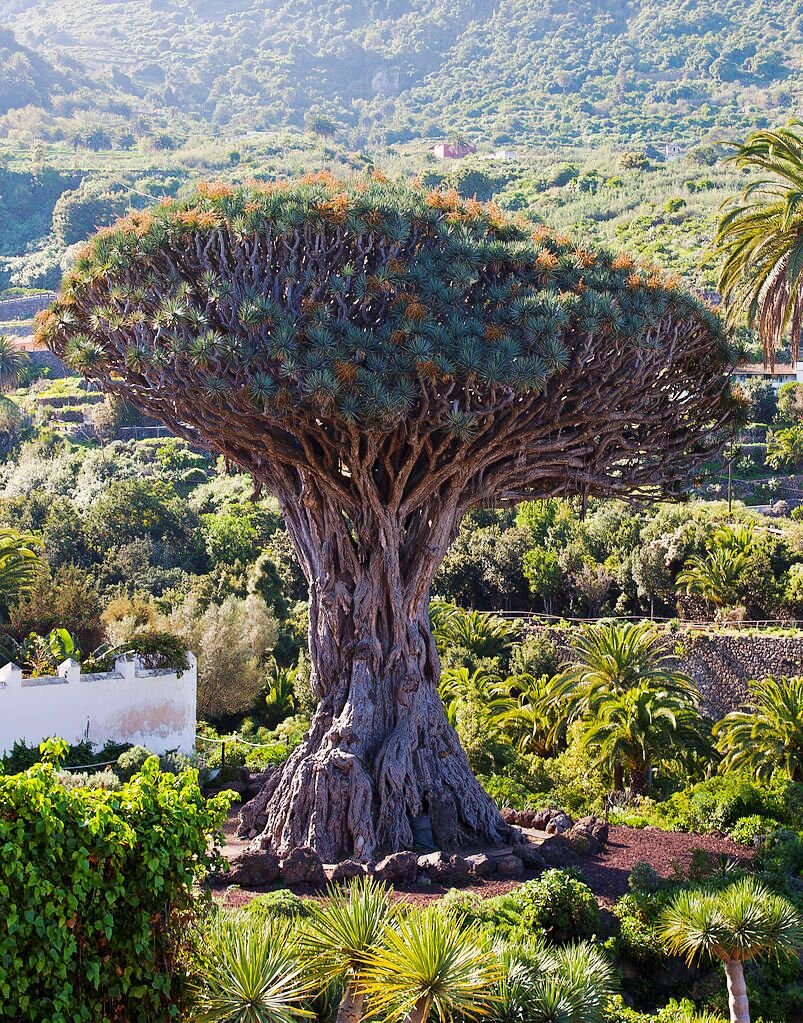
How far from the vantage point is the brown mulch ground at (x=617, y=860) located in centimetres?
1189

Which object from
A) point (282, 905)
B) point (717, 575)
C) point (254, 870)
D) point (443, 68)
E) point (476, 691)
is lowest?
point (254, 870)

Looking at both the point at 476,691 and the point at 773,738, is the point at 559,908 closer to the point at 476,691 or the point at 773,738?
the point at 773,738

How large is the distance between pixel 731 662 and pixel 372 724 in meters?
14.7

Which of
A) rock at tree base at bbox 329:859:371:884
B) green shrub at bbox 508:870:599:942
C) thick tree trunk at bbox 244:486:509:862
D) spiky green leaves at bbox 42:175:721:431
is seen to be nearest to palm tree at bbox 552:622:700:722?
thick tree trunk at bbox 244:486:509:862

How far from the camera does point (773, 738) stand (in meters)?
19.7

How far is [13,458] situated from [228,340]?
41.5 m

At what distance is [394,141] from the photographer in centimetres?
12194

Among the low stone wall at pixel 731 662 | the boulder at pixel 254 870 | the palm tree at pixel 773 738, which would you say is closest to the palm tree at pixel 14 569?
the low stone wall at pixel 731 662

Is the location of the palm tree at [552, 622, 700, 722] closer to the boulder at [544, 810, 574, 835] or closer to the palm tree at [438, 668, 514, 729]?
the palm tree at [438, 668, 514, 729]

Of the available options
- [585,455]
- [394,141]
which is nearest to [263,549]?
[585,455]

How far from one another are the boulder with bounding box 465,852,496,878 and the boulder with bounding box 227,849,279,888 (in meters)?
1.95

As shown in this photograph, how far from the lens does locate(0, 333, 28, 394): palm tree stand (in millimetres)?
57625

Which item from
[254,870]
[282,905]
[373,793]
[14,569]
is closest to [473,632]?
[14,569]

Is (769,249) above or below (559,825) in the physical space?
above
